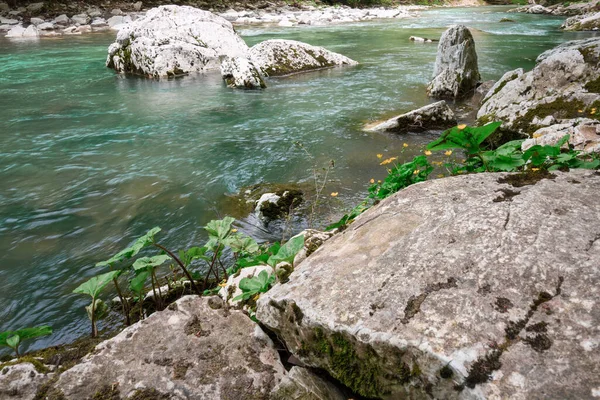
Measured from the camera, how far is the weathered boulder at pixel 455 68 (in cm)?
869

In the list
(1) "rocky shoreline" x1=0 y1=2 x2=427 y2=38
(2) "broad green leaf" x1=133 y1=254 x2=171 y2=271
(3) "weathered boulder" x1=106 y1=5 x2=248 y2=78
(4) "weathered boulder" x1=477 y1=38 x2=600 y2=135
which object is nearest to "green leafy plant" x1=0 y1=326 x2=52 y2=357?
(2) "broad green leaf" x1=133 y1=254 x2=171 y2=271

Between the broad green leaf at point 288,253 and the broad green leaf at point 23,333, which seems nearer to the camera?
the broad green leaf at point 23,333

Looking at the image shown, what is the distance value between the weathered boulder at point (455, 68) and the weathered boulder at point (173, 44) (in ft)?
21.6

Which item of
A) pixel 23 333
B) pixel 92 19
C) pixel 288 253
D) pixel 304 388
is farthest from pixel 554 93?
pixel 92 19

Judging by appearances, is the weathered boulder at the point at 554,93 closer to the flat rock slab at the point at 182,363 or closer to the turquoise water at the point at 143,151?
the turquoise water at the point at 143,151

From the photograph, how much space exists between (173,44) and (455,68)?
879cm

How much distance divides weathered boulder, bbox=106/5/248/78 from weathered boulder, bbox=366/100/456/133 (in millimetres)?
7902

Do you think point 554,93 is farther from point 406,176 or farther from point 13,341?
point 13,341

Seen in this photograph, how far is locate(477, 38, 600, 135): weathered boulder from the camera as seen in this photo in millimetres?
4969

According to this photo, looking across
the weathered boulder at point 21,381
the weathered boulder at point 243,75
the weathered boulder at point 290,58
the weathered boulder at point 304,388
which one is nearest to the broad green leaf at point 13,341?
the weathered boulder at point 21,381

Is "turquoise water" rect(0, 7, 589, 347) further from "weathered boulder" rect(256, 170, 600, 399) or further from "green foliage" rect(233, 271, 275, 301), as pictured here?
"weathered boulder" rect(256, 170, 600, 399)

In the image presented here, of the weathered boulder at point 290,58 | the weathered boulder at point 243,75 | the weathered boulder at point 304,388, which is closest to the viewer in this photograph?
the weathered boulder at point 304,388

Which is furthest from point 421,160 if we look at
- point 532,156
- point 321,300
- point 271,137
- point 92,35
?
point 92,35

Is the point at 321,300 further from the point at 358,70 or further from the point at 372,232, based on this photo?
the point at 358,70
